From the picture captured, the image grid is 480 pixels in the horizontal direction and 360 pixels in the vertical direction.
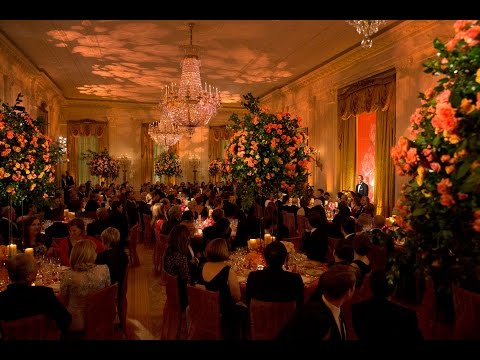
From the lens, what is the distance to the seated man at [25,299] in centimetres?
335

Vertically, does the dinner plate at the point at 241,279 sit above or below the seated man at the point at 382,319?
below

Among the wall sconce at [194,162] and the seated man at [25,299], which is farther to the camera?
the wall sconce at [194,162]

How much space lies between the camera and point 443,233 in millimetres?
1877

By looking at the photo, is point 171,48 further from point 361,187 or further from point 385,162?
point 361,187

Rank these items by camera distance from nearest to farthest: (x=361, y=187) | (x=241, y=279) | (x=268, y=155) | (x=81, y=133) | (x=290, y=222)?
1. (x=241, y=279)
2. (x=268, y=155)
3. (x=290, y=222)
4. (x=361, y=187)
5. (x=81, y=133)

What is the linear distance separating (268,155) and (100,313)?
2.80 metres

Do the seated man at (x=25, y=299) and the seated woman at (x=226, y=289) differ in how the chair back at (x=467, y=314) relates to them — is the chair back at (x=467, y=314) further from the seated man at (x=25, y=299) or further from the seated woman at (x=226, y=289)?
the seated man at (x=25, y=299)

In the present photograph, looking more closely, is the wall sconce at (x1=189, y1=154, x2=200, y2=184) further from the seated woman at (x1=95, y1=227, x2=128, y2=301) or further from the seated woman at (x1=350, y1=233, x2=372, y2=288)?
the seated woman at (x1=350, y1=233, x2=372, y2=288)

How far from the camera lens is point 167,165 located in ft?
63.8

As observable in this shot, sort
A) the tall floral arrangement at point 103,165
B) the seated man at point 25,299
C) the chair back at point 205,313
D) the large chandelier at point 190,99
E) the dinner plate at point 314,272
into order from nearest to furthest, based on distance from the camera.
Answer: the seated man at point 25,299, the chair back at point 205,313, the dinner plate at point 314,272, the large chandelier at point 190,99, the tall floral arrangement at point 103,165

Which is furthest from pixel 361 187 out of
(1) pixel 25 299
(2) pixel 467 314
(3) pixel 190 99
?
(1) pixel 25 299

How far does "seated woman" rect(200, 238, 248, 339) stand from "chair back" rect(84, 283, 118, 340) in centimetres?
87

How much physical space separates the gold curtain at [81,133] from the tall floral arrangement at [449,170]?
18964 mm

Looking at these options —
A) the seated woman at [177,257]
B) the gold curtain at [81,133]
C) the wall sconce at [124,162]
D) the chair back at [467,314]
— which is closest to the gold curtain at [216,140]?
the wall sconce at [124,162]
